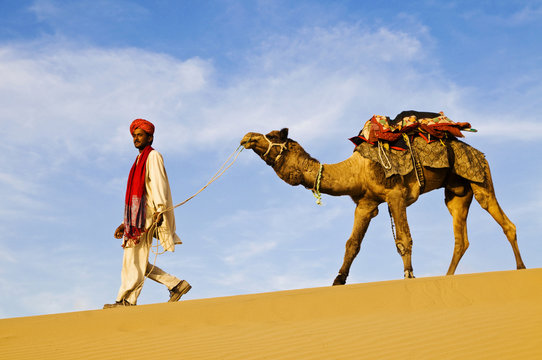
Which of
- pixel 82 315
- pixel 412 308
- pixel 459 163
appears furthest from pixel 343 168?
pixel 82 315

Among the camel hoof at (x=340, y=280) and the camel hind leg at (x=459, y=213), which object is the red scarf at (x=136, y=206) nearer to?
the camel hoof at (x=340, y=280)

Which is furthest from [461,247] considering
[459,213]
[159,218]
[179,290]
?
[159,218]

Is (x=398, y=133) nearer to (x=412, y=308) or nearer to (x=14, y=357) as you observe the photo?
(x=412, y=308)

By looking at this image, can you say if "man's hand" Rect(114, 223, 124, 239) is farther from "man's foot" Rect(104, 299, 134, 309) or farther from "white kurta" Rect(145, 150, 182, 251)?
"man's foot" Rect(104, 299, 134, 309)

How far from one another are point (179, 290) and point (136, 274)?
2.04 ft

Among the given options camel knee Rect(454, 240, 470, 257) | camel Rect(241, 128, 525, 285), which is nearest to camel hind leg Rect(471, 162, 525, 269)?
camel Rect(241, 128, 525, 285)

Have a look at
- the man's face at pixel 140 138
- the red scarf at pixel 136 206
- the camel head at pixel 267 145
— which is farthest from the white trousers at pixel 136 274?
the camel head at pixel 267 145

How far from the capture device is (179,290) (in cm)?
942

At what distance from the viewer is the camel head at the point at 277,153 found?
418 inches

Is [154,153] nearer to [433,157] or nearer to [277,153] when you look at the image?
[277,153]

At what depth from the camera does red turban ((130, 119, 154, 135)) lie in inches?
397

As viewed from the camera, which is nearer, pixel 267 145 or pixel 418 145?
pixel 267 145

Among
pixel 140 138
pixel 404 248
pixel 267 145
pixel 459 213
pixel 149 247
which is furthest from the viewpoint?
pixel 459 213

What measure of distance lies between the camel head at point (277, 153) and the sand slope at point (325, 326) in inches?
87.2
